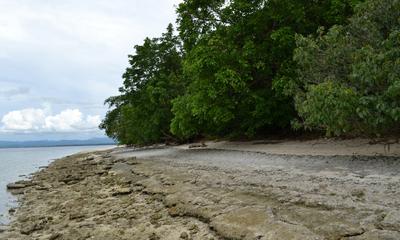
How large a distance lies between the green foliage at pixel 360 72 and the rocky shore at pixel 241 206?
5.15ft

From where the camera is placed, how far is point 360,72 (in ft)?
40.9

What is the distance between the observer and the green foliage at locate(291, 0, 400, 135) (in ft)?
39.4

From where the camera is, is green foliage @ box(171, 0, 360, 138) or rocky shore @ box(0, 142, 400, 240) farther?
green foliage @ box(171, 0, 360, 138)

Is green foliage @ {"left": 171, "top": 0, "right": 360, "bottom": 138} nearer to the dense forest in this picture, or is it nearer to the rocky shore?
the dense forest

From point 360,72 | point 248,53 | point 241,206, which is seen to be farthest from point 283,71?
point 241,206

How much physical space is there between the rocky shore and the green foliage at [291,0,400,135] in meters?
1.57

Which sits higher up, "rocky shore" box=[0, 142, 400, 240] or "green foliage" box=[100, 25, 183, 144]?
"green foliage" box=[100, 25, 183, 144]

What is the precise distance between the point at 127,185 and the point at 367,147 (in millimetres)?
10068

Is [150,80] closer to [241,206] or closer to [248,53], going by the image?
[248,53]

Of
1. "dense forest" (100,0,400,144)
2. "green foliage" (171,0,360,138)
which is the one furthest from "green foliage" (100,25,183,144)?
"green foliage" (171,0,360,138)

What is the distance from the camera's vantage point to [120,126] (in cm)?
5575

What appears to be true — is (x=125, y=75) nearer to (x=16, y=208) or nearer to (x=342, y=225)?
(x=16, y=208)

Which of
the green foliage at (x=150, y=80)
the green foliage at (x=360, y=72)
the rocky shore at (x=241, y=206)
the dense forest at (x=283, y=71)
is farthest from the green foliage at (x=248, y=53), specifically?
the green foliage at (x=150, y=80)

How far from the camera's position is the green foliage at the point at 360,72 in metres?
12.0
